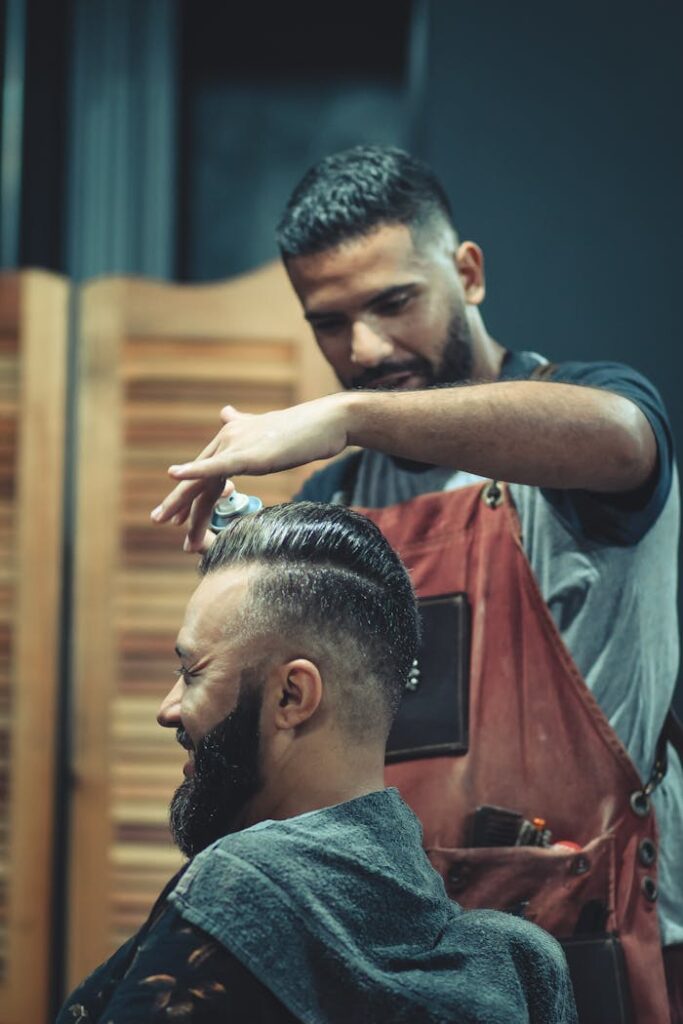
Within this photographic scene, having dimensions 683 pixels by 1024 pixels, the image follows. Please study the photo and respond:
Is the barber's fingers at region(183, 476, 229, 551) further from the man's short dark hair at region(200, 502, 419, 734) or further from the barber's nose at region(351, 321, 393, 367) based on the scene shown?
the barber's nose at region(351, 321, 393, 367)

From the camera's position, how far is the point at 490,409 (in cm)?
149

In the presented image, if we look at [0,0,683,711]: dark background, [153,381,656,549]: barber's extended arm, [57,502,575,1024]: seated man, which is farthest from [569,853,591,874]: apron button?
[0,0,683,711]: dark background

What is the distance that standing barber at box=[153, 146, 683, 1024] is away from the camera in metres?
1.51

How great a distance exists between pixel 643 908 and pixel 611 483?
502mm

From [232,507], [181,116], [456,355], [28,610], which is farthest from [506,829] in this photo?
[181,116]

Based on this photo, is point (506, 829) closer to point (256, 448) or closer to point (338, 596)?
point (338, 596)

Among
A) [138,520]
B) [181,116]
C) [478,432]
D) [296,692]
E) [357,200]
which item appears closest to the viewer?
[296,692]

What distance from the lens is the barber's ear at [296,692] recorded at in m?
1.34

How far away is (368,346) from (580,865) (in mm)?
689

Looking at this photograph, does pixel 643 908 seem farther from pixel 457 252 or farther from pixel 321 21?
pixel 321 21

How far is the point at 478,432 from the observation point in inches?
58.6

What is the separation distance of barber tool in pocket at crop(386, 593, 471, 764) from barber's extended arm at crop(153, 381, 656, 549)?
10.8 inches

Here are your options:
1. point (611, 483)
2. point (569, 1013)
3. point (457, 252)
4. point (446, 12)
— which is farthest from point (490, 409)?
point (446, 12)

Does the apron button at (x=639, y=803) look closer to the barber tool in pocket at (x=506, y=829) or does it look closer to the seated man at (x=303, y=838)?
the barber tool in pocket at (x=506, y=829)
